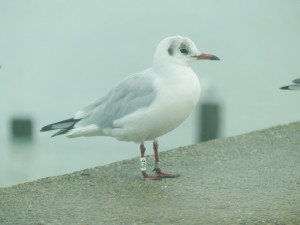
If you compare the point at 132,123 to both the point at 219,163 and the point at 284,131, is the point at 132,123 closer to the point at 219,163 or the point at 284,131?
the point at 219,163

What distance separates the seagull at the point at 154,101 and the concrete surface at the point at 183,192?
275mm

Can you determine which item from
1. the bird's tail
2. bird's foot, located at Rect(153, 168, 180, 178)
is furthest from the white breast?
the bird's tail

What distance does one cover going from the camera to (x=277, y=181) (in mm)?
4012

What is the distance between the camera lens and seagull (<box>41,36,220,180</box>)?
13.0ft

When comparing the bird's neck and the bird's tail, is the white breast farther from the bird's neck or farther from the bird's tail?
the bird's tail

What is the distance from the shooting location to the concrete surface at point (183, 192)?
3.35 meters

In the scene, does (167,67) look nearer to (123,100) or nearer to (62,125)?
(123,100)

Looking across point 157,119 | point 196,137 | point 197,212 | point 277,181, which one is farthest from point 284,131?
point 197,212

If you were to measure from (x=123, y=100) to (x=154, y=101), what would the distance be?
29 cm

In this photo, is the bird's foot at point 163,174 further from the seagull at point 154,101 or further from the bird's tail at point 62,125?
the bird's tail at point 62,125

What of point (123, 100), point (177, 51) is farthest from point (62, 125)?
point (177, 51)

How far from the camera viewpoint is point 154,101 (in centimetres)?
394

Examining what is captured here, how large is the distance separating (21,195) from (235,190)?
4.24ft

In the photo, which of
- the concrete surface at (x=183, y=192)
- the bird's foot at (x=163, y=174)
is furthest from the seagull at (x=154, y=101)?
the concrete surface at (x=183, y=192)
